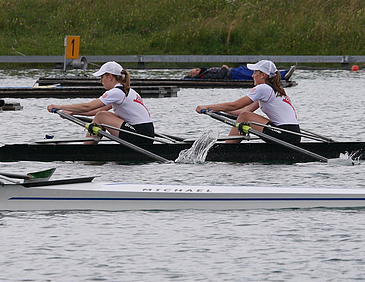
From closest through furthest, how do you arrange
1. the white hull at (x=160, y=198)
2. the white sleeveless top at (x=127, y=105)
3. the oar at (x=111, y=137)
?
the white hull at (x=160, y=198)
the white sleeveless top at (x=127, y=105)
the oar at (x=111, y=137)

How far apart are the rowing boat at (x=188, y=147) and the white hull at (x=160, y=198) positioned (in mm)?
2892

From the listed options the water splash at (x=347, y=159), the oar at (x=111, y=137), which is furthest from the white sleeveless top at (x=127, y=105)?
the water splash at (x=347, y=159)

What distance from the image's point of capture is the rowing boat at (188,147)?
35.4ft

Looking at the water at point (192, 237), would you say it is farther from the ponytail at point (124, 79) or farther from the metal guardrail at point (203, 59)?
the metal guardrail at point (203, 59)

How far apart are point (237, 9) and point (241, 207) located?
33.2 metres

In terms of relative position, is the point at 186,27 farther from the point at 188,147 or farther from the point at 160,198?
the point at 160,198

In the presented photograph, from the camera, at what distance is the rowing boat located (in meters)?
10.8

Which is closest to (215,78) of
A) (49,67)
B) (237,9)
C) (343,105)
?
(343,105)

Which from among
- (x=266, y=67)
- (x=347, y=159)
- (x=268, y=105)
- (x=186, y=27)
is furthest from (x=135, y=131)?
(x=186, y=27)

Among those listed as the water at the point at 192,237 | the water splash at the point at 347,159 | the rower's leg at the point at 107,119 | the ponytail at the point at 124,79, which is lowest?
the water at the point at 192,237

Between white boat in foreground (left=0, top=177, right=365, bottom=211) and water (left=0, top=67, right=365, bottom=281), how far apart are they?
8 centimetres

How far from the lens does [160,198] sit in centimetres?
784

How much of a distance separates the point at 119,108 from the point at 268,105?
1971 millimetres

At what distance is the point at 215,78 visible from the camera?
2461 cm
